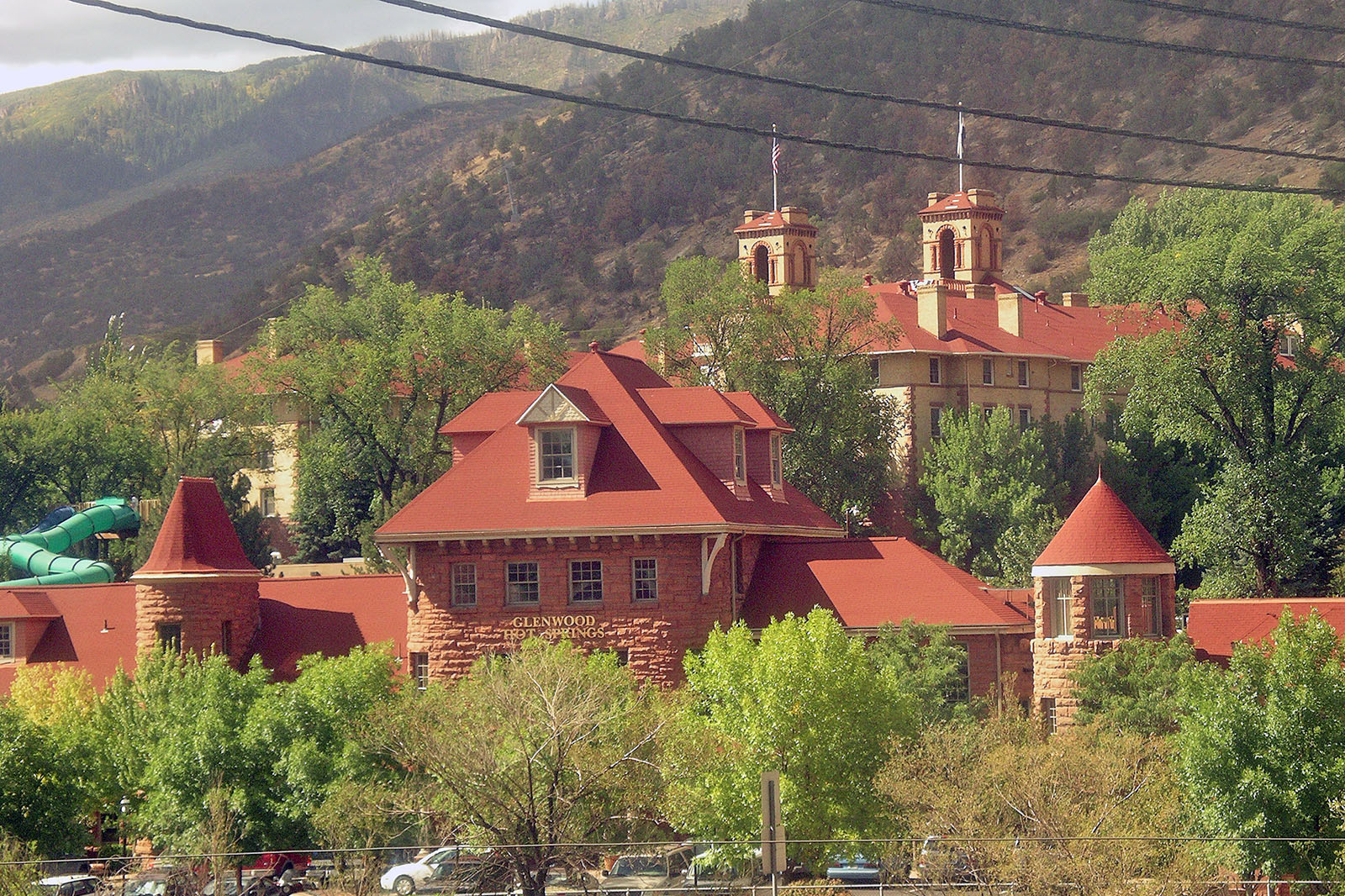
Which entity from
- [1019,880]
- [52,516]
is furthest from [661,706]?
[52,516]

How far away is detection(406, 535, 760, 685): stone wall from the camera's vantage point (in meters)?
50.8

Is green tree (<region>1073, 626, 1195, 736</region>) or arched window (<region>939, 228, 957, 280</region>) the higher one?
arched window (<region>939, 228, 957, 280</region>)

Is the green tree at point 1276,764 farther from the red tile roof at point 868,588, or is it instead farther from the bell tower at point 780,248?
the bell tower at point 780,248

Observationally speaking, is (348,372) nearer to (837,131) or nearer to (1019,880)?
(1019,880)

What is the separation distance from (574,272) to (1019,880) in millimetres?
154474

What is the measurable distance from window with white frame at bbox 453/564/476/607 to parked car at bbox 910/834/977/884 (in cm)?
1526

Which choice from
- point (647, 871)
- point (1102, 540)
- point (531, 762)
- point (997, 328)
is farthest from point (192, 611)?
point (997, 328)

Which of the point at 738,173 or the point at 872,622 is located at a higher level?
the point at 738,173

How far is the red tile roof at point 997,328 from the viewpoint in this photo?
101500mm

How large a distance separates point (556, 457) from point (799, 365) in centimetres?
3615

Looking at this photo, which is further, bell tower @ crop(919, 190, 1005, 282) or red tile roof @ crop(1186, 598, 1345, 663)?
bell tower @ crop(919, 190, 1005, 282)

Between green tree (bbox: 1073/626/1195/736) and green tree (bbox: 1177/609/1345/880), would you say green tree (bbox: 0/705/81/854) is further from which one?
green tree (bbox: 1177/609/1345/880)

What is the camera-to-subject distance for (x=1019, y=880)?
3588 centimetres

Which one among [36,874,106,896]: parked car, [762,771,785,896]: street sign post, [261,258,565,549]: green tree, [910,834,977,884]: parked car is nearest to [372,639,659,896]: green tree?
[910,834,977,884]: parked car
